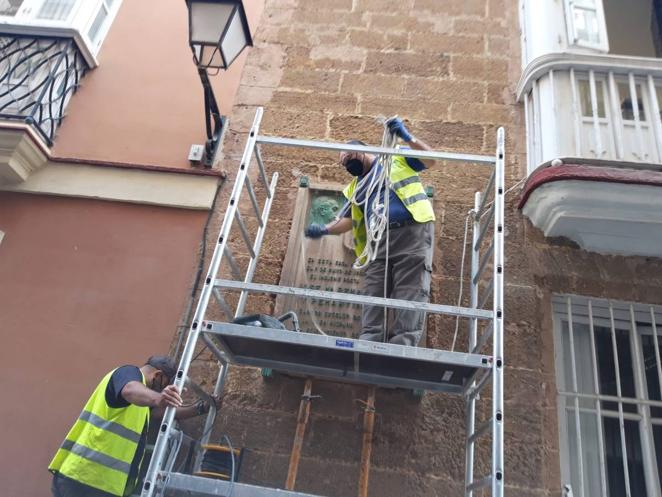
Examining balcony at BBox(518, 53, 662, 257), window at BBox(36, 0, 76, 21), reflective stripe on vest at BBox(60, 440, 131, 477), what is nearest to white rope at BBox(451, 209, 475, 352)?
balcony at BBox(518, 53, 662, 257)

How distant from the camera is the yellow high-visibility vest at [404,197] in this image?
3271 mm

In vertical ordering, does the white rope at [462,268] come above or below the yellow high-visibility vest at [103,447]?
above

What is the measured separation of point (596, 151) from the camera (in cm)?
383

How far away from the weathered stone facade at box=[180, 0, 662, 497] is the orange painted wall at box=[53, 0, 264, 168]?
0.35m

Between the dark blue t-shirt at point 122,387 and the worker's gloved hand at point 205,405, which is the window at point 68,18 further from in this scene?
the worker's gloved hand at point 205,405

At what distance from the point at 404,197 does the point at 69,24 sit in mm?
3416

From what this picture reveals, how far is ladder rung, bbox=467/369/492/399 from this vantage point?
9.31 ft

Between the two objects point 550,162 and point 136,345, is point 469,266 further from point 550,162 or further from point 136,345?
point 136,345

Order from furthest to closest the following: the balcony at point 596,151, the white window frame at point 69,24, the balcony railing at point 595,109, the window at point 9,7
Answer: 1. the window at point 9,7
2. the white window frame at point 69,24
3. the balcony railing at point 595,109
4. the balcony at point 596,151

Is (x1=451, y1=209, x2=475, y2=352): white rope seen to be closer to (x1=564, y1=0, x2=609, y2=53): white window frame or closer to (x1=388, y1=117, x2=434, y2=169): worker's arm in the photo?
(x1=388, y1=117, x2=434, y2=169): worker's arm

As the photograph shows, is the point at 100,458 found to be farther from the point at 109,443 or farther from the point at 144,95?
→ the point at 144,95

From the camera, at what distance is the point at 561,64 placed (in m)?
4.14

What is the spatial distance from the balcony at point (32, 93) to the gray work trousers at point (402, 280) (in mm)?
2771

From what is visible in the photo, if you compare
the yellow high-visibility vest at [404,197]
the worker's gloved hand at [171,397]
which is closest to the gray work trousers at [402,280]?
the yellow high-visibility vest at [404,197]
